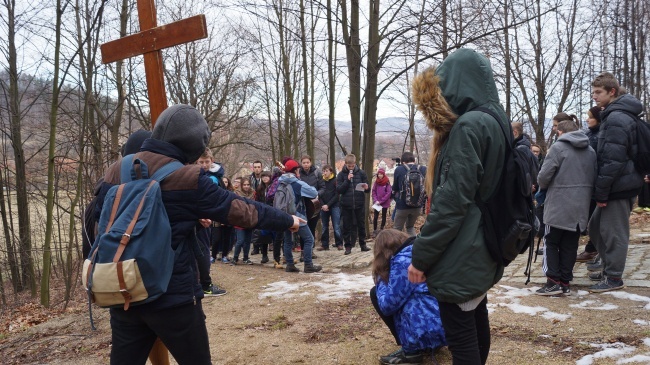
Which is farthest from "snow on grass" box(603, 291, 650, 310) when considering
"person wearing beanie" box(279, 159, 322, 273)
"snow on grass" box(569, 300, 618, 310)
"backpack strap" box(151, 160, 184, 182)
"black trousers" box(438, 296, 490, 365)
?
"backpack strap" box(151, 160, 184, 182)

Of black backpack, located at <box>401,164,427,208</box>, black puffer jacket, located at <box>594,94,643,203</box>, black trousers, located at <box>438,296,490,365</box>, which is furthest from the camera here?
black backpack, located at <box>401,164,427,208</box>

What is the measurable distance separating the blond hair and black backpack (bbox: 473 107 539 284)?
18cm

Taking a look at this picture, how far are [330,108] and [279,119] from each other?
8.29 m

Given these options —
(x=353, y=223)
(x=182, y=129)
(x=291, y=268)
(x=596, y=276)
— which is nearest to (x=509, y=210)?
(x=182, y=129)

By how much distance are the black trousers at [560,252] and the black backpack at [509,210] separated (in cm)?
313

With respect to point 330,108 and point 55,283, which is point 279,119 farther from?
point 55,283

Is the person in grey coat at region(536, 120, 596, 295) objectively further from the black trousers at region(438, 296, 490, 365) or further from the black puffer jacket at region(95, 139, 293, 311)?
the black puffer jacket at region(95, 139, 293, 311)

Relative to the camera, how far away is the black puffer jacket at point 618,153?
5.12 metres

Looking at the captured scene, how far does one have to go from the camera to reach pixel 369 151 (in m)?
13.0

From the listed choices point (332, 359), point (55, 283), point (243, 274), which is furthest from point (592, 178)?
point (55, 283)

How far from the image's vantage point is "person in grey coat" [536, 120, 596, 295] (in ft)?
17.1

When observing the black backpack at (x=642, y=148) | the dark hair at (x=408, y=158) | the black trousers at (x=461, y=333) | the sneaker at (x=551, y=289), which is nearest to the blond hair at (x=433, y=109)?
the black trousers at (x=461, y=333)

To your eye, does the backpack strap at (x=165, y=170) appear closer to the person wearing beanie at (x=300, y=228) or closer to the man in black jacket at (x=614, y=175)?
the man in black jacket at (x=614, y=175)

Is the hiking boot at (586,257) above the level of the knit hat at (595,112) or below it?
below
